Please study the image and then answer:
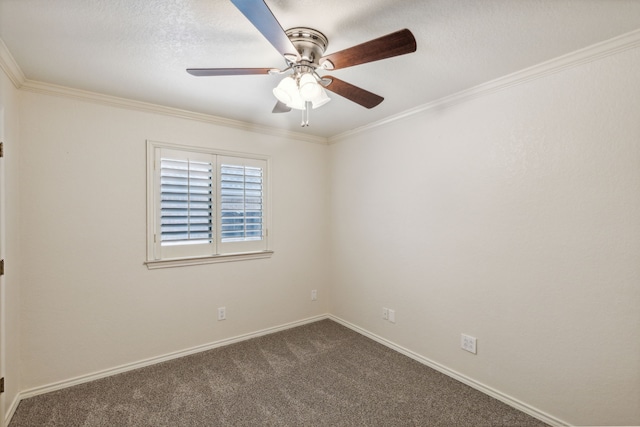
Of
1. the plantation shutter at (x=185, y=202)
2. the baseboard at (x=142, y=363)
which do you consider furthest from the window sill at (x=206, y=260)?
the baseboard at (x=142, y=363)

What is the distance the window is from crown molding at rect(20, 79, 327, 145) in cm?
31

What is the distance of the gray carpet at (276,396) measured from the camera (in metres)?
1.98

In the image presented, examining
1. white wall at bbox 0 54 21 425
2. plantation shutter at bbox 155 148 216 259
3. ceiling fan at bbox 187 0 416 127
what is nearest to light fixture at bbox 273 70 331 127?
ceiling fan at bbox 187 0 416 127

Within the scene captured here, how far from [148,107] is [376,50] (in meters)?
2.20

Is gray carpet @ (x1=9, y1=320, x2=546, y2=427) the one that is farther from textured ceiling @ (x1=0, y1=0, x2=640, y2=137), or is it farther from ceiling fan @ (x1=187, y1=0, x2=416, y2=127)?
textured ceiling @ (x1=0, y1=0, x2=640, y2=137)

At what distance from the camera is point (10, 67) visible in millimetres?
1887

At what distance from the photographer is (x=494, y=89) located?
2189 millimetres

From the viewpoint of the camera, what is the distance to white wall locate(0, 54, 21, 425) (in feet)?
6.14

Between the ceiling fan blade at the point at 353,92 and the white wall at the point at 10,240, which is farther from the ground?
the ceiling fan blade at the point at 353,92

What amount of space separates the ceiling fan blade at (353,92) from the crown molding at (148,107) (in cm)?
164

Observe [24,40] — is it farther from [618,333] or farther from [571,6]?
[618,333]

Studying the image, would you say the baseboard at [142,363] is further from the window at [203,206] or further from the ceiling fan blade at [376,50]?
the ceiling fan blade at [376,50]

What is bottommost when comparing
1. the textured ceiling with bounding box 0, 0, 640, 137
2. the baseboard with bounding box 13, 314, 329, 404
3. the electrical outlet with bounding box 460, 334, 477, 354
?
the baseboard with bounding box 13, 314, 329, 404

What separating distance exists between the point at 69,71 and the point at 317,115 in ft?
6.30
